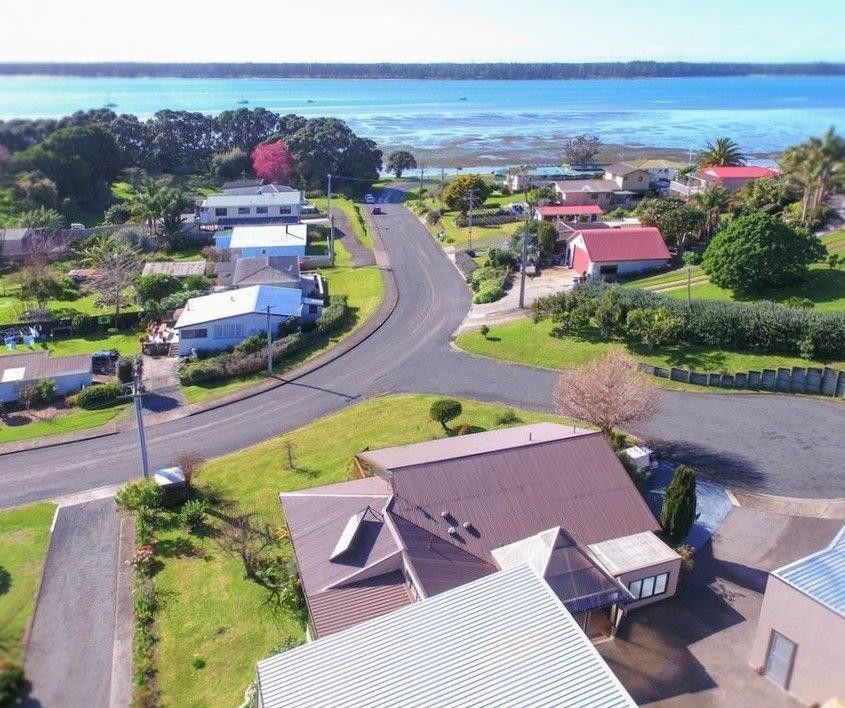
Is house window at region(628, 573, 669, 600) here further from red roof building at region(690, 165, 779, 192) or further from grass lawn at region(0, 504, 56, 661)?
red roof building at region(690, 165, 779, 192)

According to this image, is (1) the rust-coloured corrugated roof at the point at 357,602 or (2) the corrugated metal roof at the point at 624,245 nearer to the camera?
(1) the rust-coloured corrugated roof at the point at 357,602

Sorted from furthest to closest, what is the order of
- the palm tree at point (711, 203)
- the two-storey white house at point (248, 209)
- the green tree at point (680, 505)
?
the two-storey white house at point (248, 209)
the palm tree at point (711, 203)
the green tree at point (680, 505)

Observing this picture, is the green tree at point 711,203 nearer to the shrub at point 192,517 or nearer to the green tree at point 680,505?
the green tree at point 680,505

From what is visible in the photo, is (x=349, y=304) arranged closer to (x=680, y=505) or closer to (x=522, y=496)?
(x=522, y=496)

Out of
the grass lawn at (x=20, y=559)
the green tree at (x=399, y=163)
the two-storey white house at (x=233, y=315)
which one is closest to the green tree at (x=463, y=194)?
the green tree at (x=399, y=163)

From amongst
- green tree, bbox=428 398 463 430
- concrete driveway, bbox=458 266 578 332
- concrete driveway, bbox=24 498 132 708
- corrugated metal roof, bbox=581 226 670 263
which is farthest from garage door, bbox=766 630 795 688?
corrugated metal roof, bbox=581 226 670 263
